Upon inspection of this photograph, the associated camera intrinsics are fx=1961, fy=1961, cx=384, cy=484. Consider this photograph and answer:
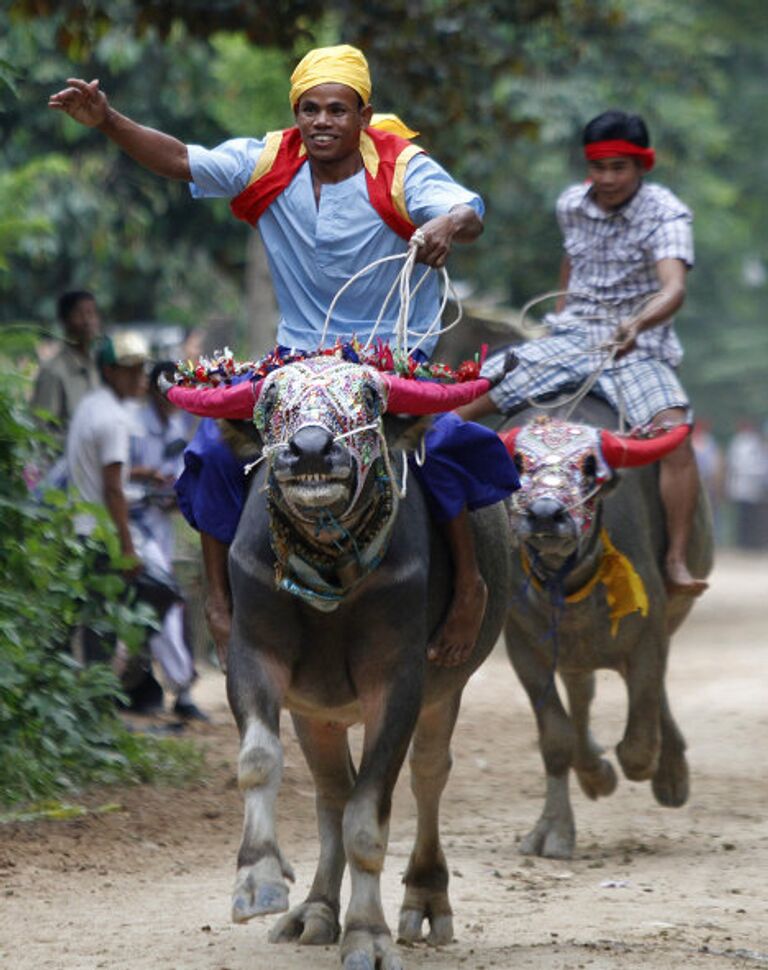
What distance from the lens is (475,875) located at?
7629mm

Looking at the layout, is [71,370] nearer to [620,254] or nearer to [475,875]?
[620,254]

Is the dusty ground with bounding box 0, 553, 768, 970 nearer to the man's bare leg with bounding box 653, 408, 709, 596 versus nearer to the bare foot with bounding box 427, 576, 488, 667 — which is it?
the bare foot with bounding box 427, 576, 488, 667

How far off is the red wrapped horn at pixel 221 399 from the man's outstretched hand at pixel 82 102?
0.95m

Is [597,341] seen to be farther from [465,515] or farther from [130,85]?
[130,85]

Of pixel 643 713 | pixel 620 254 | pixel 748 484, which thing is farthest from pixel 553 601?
pixel 748 484

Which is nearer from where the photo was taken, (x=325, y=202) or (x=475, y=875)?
(x=325, y=202)

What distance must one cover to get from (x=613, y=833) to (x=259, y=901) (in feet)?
12.9

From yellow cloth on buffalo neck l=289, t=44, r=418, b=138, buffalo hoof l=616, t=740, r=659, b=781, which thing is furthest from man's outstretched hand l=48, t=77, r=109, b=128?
buffalo hoof l=616, t=740, r=659, b=781

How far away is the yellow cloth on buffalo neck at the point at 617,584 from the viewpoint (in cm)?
821

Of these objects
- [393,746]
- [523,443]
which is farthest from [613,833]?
[393,746]

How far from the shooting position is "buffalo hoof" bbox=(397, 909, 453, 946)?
6.38 m

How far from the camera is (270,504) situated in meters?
5.39

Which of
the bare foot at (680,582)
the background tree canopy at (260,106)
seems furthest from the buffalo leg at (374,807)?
the background tree canopy at (260,106)

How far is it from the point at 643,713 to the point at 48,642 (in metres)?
2.63
